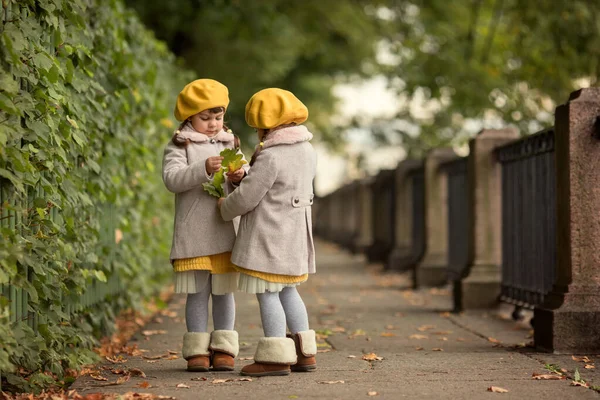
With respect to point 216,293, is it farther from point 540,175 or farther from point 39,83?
point 540,175

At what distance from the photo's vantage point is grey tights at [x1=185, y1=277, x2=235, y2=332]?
19.0 feet

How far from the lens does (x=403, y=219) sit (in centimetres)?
1553

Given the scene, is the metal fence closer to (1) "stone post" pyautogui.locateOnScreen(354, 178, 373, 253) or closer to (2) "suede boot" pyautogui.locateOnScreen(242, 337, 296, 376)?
(2) "suede boot" pyautogui.locateOnScreen(242, 337, 296, 376)

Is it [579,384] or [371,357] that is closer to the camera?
[579,384]

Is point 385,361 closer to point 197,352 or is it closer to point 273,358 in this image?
point 273,358

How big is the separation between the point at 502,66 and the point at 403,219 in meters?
7.52

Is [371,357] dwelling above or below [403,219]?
below

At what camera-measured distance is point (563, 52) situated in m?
17.7

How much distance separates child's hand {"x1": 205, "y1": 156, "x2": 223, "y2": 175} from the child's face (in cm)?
35

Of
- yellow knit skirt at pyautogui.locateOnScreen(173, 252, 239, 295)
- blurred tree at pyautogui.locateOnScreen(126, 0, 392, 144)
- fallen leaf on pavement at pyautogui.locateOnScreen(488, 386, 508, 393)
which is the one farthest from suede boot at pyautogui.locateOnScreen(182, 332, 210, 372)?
blurred tree at pyautogui.locateOnScreen(126, 0, 392, 144)

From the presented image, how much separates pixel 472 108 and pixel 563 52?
189 centimetres

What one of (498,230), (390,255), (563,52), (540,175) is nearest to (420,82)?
(563,52)

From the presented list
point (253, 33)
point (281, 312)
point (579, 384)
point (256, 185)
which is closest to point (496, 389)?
point (579, 384)

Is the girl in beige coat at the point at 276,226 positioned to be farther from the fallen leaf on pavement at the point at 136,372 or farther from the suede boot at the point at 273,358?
the fallen leaf on pavement at the point at 136,372
